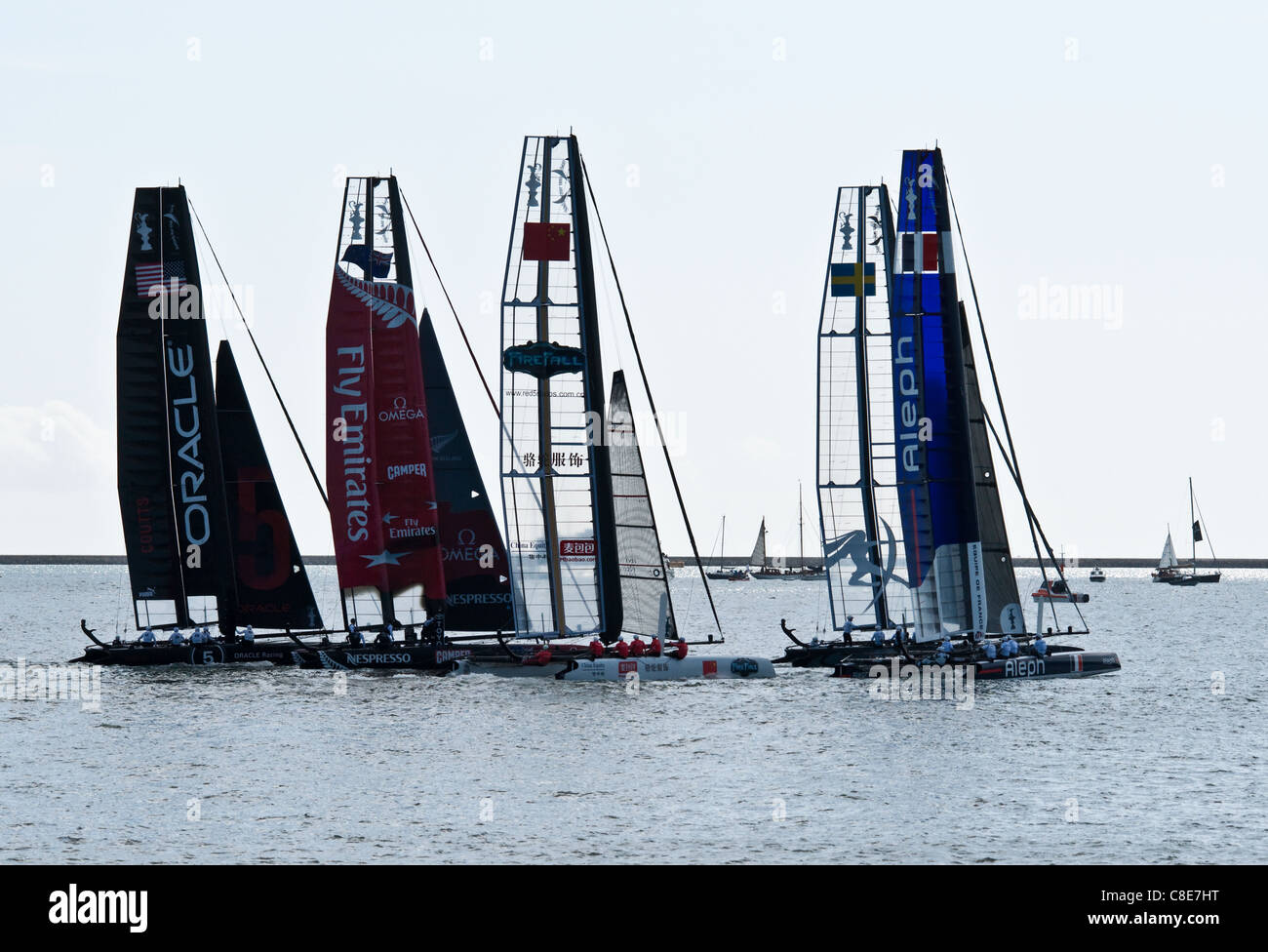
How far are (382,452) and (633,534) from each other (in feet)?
30.5

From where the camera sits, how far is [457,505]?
153 ft

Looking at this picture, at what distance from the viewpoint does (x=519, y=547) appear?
39.2 meters

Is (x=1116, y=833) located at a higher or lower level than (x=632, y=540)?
lower

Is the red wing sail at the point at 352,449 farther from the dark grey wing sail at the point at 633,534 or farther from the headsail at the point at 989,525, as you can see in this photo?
the headsail at the point at 989,525

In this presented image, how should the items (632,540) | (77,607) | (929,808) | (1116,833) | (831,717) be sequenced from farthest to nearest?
(77,607), (632,540), (831,717), (929,808), (1116,833)

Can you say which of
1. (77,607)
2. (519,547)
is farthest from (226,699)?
(77,607)

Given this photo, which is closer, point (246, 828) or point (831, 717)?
point (246, 828)

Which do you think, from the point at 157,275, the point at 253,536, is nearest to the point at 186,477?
the point at 253,536

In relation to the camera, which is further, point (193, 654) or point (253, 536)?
point (253, 536)

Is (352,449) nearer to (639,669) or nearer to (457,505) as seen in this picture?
(457,505)

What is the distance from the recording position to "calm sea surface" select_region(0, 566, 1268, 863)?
22.5 metres
